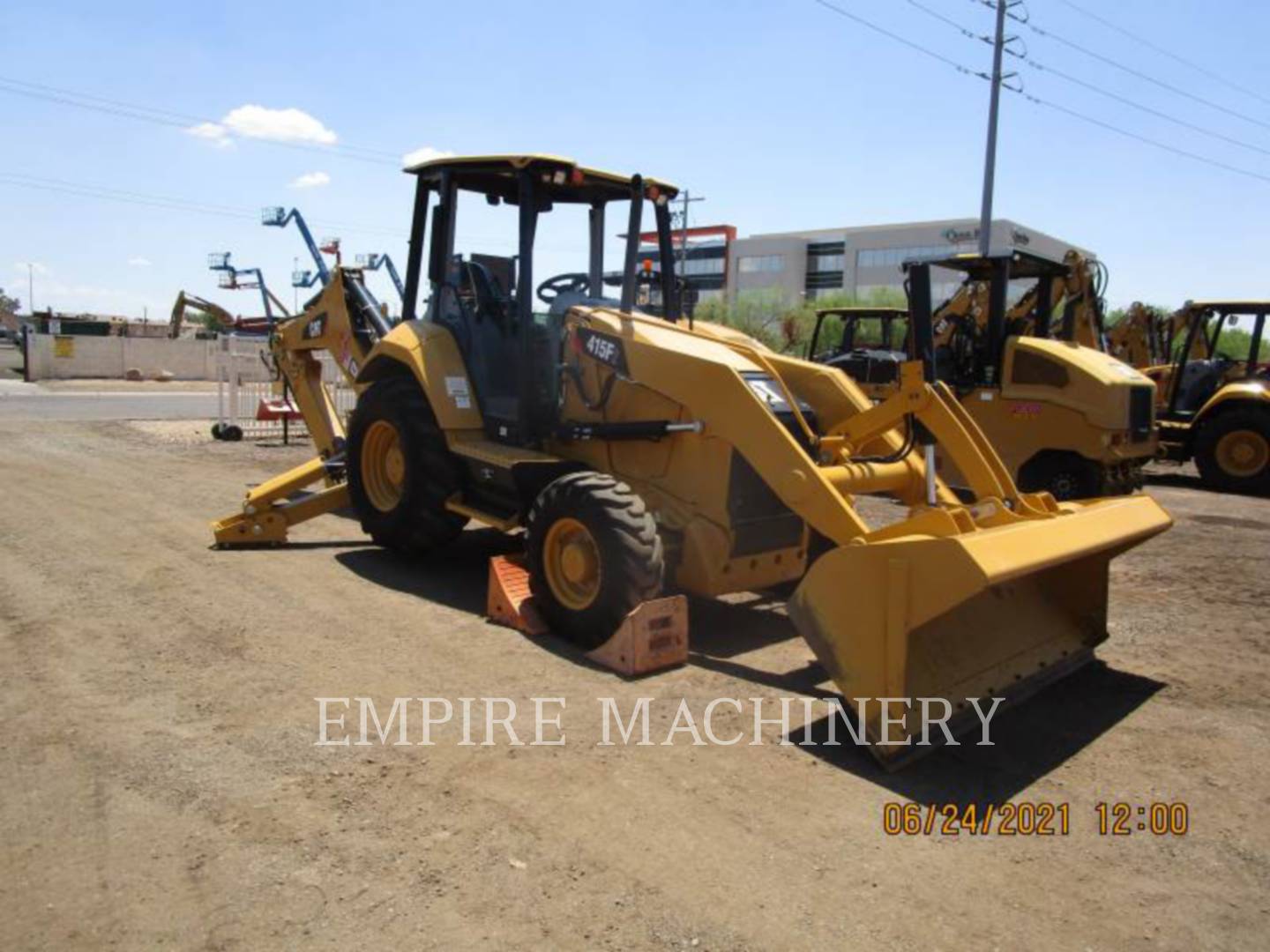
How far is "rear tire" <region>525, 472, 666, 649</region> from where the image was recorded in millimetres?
4996

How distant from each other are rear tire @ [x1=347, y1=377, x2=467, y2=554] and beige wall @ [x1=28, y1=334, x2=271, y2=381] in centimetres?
2836

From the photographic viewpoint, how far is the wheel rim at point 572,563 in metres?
5.28

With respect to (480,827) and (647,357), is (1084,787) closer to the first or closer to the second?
(480,827)

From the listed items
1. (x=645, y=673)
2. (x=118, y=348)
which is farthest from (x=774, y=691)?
(x=118, y=348)

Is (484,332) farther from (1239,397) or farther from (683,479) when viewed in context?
(1239,397)

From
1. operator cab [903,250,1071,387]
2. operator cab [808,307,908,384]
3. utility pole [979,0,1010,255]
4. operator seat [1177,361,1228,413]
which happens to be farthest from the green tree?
operator cab [903,250,1071,387]

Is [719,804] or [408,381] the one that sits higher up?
[408,381]

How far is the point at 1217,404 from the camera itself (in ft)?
44.1

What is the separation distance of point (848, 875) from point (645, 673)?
193cm

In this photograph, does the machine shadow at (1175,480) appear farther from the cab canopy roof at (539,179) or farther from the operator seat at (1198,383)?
the cab canopy roof at (539,179)

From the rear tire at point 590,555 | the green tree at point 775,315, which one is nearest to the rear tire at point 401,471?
the rear tire at point 590,555

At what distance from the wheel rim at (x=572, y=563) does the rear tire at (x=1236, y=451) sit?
1155 centimetres

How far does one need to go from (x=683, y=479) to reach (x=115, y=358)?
122ft

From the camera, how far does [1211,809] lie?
375 cm
